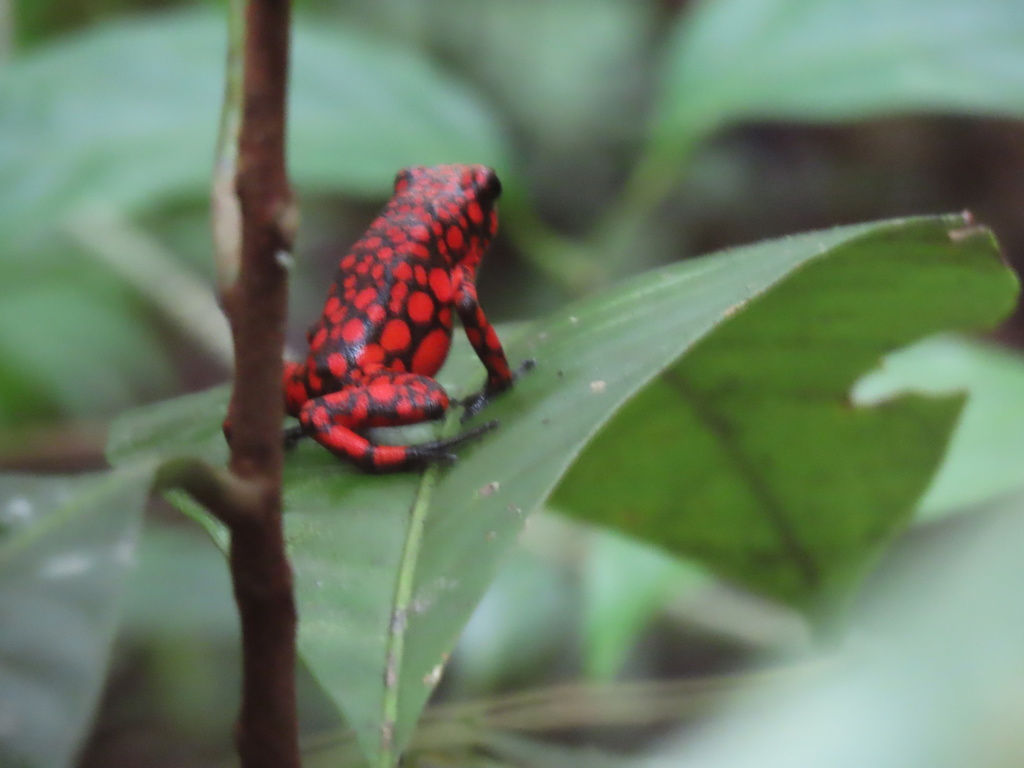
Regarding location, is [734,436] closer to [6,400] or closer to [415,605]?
[415,605]

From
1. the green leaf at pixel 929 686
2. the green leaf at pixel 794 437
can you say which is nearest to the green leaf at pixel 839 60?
the green leaf at pixel 794 437

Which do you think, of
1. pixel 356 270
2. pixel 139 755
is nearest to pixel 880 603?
pixel 356 270

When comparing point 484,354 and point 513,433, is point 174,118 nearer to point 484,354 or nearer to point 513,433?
point 484,354

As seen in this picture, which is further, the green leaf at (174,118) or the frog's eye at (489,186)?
the green leaf at (174,118)

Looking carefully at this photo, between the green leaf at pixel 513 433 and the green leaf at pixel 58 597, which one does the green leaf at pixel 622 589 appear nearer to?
the green leaf at pixel 513 433

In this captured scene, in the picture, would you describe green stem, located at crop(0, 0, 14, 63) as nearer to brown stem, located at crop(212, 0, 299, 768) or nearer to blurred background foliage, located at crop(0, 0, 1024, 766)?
blurred background foliage, located at crop(0, 0, 1024, 766)

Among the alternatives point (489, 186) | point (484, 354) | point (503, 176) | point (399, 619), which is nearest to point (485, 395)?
point (484, 354)

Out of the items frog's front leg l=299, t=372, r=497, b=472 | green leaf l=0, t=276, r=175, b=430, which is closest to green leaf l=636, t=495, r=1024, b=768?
frog's front leg l=299, t=372, r=497, b=472
